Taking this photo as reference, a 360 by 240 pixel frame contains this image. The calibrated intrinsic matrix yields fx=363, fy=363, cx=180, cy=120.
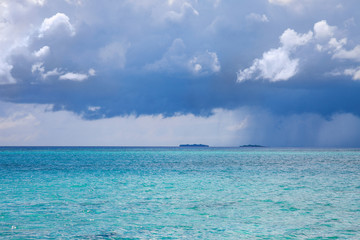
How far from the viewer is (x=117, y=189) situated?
105 feet

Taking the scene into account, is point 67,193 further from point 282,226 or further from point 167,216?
point 282,226

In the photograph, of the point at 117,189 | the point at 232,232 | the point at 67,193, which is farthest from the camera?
the point at 117,189

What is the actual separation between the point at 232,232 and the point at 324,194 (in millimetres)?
15249

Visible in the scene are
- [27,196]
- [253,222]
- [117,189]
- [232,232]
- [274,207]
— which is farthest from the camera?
[117,189]

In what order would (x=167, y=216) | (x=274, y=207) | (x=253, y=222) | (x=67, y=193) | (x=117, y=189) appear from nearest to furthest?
(x=253, y=222) → (x=167, y=216) → (x=274, y=207) → (x=67, y=193) → (x=117, y=189)

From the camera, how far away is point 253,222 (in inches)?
733

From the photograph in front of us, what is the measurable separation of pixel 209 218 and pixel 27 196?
15281 mm

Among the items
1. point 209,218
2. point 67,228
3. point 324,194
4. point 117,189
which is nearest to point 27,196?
point 117,189

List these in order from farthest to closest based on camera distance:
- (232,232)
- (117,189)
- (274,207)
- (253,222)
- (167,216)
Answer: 1. (117,189)
2. (274,207)
3. (167,216)
4. (253,222)
5. (232,232)

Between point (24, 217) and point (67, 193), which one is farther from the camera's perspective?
point (67, 193)

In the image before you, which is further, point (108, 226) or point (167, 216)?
point (167, 216)

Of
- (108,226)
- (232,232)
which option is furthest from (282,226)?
(108,226)

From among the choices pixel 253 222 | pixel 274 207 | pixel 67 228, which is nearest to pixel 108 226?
pixel 67 228

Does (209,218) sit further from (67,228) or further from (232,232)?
(67,228)
